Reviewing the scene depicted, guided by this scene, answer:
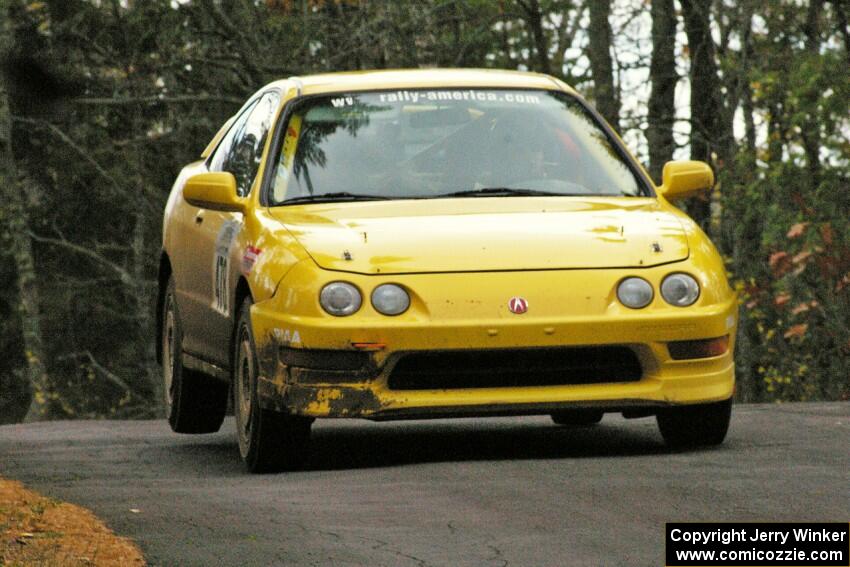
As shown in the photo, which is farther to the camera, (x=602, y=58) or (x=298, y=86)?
(x=602, y=58)

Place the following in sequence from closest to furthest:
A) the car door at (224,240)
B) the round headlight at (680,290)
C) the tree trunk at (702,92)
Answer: the round headlight at (680,290), the car door at (224,240), the tree trunk at (702,92)

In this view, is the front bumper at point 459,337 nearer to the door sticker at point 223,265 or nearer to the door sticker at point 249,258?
the door sticker at point 249,258

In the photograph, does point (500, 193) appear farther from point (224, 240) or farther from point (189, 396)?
point (189, 396)

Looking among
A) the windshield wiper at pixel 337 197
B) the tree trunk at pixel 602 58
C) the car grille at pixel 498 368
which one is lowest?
the tree trunk at pixel 602 58

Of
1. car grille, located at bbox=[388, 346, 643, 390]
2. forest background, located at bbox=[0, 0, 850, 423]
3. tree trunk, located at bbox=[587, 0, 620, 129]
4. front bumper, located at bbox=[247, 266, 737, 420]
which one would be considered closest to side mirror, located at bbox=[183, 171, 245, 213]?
front bumper, located at bbox=[247, 266, 737, 420]

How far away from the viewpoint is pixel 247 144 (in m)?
10.5

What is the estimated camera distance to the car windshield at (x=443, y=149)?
9609 millimetres

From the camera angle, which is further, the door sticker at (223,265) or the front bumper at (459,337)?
the door sticker at (223,265)

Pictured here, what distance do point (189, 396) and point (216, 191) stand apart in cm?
230

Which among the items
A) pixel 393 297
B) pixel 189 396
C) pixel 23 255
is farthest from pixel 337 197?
pixel 23 255

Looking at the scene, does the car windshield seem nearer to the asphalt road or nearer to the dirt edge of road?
the asphalt road

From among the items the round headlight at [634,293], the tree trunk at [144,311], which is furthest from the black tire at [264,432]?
the tree trunk at [144,311]

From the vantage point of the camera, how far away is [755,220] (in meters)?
22.2

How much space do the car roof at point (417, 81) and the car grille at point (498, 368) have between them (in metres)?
1.98
